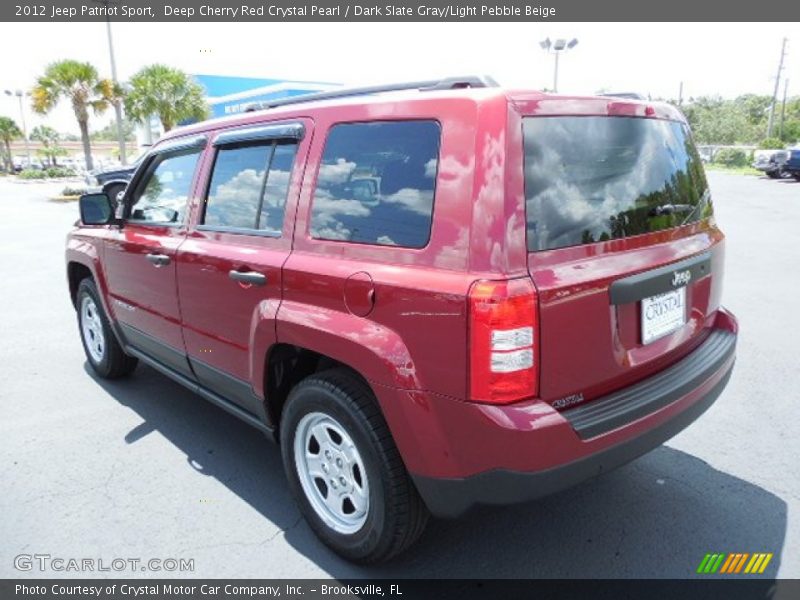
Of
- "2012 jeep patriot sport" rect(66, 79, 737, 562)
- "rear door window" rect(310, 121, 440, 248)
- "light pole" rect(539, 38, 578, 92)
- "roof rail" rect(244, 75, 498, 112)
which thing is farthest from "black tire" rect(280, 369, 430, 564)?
"light pole" rect(539, 38, 578, 92)

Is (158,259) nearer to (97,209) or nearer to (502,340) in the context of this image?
(97,209)

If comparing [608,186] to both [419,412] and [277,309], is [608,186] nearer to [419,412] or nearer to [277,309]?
[419,412]

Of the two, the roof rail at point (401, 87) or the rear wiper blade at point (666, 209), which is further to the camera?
the rear wiper blade at point (666, 209)

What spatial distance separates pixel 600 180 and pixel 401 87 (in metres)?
0.98

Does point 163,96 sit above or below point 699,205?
above

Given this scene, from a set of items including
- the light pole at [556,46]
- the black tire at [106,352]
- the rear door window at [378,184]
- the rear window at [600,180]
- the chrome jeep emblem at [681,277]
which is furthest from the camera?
the light pole at [556,46]

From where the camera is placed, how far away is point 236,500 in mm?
3068

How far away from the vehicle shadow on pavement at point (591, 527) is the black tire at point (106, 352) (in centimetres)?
157

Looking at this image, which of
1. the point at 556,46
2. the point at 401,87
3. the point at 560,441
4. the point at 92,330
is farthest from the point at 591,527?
A: the point at 556,46

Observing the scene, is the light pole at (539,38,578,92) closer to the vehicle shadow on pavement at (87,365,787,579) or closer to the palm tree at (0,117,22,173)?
the vehicle shadow on pavement at (87,365,787,579)

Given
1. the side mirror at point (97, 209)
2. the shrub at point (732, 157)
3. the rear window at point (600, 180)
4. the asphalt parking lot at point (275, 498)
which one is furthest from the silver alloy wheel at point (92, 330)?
the shrub at point (732, 157)

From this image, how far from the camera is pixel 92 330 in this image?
482 centimetres

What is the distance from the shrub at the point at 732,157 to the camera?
125 feet

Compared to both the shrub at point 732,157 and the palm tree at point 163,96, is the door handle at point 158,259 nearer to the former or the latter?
the palm tree at point 163,96
